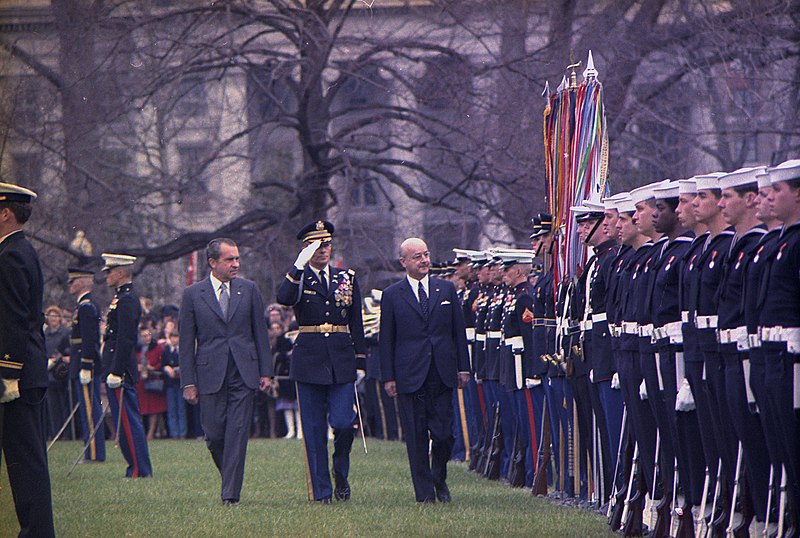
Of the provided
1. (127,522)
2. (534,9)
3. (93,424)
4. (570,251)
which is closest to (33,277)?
(127,522)

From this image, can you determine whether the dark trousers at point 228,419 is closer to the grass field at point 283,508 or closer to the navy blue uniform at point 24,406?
the grass field at point 283,508

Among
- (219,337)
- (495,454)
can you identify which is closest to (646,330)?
(219,337)

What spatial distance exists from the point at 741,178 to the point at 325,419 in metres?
5.54

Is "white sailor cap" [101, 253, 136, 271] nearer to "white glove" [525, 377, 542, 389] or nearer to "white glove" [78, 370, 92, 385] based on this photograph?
Answer: "white glove" [78, 370, 92, 385]

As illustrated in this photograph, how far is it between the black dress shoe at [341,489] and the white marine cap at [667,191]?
436 centimetres

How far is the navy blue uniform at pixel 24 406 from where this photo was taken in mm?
8797

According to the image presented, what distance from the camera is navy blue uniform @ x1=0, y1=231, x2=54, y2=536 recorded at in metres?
8.80

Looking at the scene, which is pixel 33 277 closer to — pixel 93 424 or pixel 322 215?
pixel 93 424

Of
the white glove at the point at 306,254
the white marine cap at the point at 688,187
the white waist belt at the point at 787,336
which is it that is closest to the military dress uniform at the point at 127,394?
the white glove at the point at 306,254

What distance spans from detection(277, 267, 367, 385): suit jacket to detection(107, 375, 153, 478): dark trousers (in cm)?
349

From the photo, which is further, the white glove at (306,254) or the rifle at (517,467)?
the rifle at (517,467)

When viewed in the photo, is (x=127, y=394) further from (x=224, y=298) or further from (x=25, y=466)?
(x=25, y=466)

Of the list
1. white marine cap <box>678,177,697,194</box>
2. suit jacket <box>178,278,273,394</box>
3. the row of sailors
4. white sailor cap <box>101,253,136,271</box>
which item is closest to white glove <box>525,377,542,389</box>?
the row of sailors

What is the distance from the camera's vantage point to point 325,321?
12789mm
